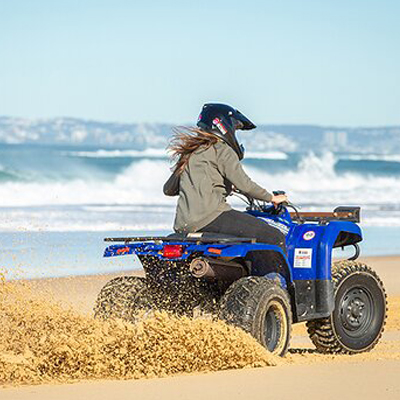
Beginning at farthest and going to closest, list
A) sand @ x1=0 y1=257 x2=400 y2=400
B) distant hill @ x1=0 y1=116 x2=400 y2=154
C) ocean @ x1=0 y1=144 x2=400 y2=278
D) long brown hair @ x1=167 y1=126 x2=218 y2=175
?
distant hill @ x1=0 y1=116 x2=400 y2=154, ocean @ x1=0 y1=144 x2=400 y2=278, long brown hair @ x1=167 y1=126 x2=218 y2=175, sand @ x1=0 y1=257 x2=400 y2=400

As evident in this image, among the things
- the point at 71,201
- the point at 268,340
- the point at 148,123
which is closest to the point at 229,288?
the point at 268,340

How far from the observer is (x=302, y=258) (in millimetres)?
8078

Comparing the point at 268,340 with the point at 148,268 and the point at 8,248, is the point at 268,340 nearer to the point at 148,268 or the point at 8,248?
the point at 148,268

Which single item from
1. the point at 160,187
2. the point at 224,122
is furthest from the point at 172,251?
the point at 160,187

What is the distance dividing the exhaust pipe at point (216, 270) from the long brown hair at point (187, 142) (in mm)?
741

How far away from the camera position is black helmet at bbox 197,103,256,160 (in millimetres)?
7707

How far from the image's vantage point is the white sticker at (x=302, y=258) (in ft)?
26.5

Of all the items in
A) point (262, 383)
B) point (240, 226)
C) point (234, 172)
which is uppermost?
point (234, 172)

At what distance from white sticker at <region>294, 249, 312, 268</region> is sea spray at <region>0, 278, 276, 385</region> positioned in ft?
3.64

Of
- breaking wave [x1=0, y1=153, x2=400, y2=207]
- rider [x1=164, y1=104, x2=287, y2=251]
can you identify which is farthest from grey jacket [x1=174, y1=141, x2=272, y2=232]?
breaking wave [x1=0, y1=153, x2=400, y2=207]

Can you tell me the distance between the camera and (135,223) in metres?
21.7

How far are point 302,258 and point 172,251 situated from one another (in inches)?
48.4

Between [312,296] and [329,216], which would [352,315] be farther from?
[329,216]

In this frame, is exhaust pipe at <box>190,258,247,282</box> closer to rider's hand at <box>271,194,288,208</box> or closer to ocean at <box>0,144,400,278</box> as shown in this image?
rider's hand at <box>271,194,288,208</box>
